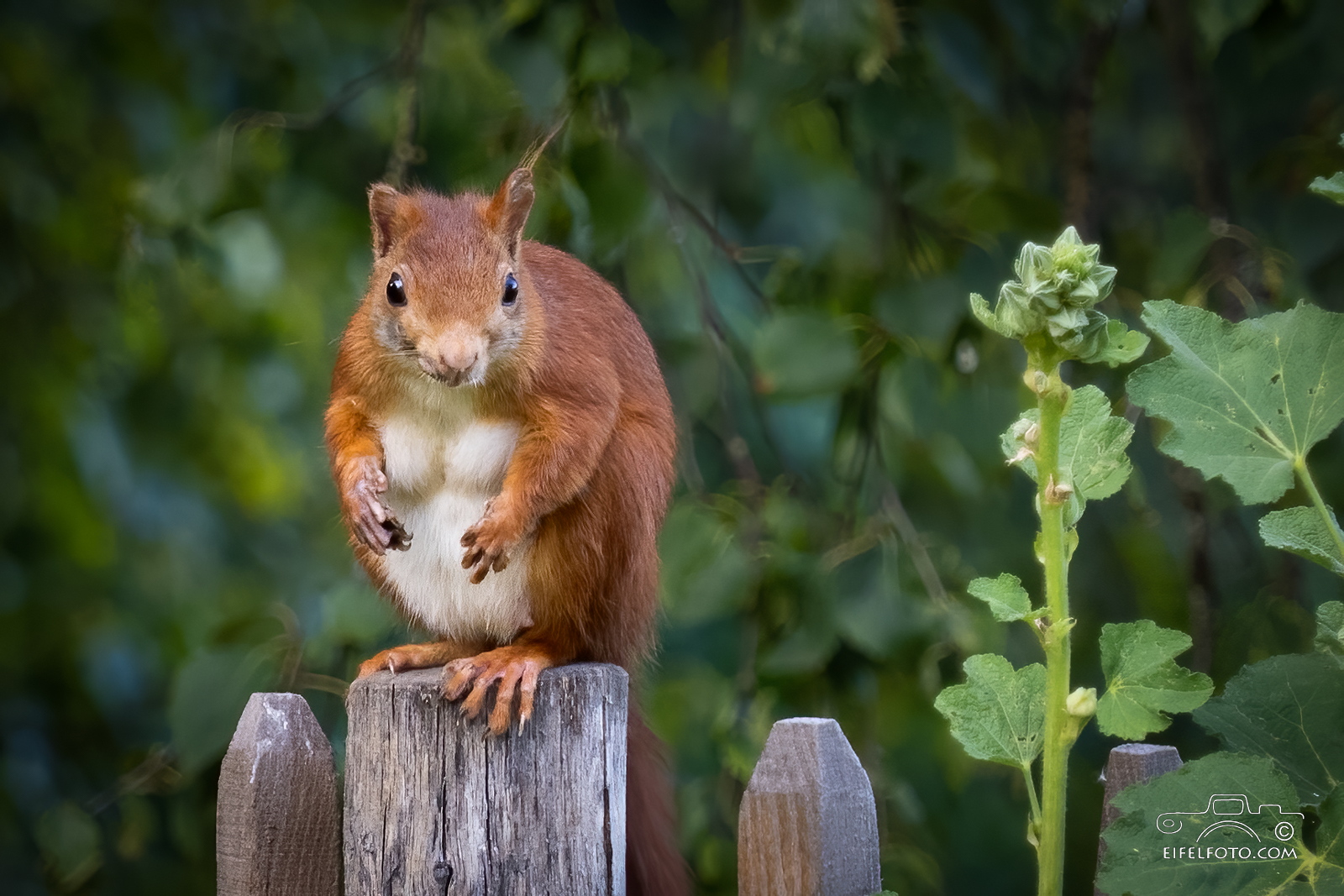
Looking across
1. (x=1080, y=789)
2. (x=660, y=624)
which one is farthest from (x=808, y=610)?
(x=1080, y=789)

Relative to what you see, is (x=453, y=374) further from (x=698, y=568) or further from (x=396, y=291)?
(x=698, y=568)

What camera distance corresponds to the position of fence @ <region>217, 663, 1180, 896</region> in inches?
32.7

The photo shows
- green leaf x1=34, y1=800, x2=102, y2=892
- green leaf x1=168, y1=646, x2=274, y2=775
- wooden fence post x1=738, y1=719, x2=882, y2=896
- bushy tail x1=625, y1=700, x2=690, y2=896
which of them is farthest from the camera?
green leaf x1=34, y1=800, x2=102, y2=892

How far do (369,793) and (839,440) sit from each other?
33.9 inches

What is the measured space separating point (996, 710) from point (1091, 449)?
150mm

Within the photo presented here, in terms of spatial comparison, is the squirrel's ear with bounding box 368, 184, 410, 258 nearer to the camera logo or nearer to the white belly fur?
the white belly fur

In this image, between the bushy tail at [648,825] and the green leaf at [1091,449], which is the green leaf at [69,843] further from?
the green leaf at [1091,449]

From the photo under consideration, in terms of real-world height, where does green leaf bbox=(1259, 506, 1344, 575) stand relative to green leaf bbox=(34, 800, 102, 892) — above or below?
above

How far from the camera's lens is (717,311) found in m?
1.63

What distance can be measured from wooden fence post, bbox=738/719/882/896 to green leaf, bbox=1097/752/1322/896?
198mm

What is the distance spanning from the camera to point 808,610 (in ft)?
4.90

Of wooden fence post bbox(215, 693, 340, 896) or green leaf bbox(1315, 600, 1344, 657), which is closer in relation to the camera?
green leaf bbox(1315, 600, 1344, 657)

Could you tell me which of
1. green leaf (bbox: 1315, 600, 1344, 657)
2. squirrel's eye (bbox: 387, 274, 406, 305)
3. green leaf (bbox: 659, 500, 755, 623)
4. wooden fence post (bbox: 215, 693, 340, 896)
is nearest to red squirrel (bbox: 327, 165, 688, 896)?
squirrel's eye (bbox: 387, 274, 406, 305)

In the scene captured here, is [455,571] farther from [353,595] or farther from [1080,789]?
[1080,789]
